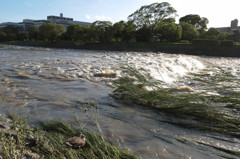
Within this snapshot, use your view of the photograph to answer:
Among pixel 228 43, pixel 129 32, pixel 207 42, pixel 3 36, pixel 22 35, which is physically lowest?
pixel 228 43

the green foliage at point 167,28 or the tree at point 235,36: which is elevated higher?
the green foliage at point 167,28

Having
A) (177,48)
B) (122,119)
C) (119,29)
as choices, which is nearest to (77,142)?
(122,119)

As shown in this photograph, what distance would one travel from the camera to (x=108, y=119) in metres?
2.70

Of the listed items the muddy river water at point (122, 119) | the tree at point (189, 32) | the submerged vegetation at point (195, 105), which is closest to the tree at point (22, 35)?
the tree at point (189, 32)

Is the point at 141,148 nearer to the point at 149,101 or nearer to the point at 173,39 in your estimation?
the point at 149,101

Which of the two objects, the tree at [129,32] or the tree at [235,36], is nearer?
the tree at [129,32]

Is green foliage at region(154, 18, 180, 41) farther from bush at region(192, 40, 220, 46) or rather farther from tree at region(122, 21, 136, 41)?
bush at region(192, 40, 220, 46)

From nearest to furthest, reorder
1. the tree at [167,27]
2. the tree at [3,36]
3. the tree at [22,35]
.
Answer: the tree at [167,27] → the tree at [3,36] → the tree at [22,35]

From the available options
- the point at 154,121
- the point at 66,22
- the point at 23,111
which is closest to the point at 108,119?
the point at 154,121

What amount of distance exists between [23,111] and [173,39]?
42987 mm

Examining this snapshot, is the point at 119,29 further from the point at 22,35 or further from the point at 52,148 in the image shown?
the point at 22,35

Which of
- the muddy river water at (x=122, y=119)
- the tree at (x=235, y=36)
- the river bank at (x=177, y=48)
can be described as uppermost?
the tree at (x=235, y=36)

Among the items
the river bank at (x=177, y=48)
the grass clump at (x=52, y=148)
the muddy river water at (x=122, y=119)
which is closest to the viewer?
the grass clump at (x=52, y=148)

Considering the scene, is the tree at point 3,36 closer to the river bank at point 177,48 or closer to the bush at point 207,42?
the river bank at point 177,48
